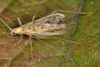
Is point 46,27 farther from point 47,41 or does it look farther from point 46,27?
point 47,41

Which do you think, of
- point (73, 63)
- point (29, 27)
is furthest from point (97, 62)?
point (29, 27)

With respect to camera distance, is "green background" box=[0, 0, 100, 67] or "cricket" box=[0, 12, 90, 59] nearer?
"green background" box=[0, 0, 100, 67]

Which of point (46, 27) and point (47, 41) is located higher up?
point (46, 27)

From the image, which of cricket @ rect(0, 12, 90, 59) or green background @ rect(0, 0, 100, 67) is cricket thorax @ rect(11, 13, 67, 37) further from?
green background @ rect(0, 0, 100, 67)

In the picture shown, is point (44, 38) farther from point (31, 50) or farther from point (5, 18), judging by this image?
point (5, 18)

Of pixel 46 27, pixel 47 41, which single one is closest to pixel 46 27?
pixel 46 27

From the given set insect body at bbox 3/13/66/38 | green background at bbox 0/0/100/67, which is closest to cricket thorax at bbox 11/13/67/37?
insect body at bbox 3/13/66/38

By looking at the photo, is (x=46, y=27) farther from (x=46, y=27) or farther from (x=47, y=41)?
(x=47, y=41)

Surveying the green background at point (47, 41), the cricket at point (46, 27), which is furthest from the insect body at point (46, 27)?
the green background at point (47, 41)
